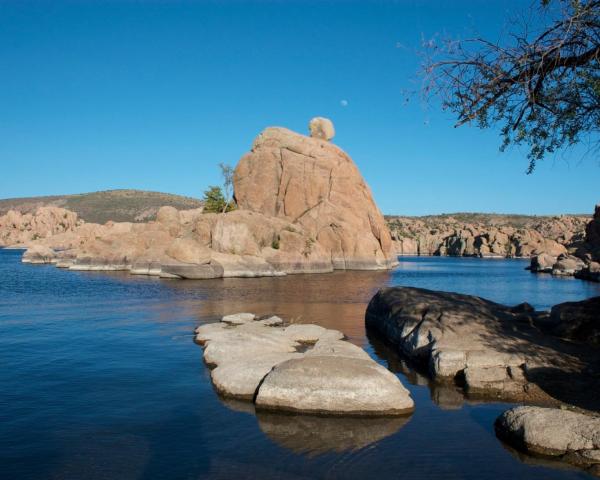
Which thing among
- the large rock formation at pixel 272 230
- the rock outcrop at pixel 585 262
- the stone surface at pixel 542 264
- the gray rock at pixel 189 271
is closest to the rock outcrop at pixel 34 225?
the large rock formation at pixel 272 230

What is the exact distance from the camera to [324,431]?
10.7m

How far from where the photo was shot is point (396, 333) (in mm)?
19938

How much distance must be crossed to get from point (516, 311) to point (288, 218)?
66.3m

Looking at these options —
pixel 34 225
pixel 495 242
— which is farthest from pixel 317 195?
pixel 34 225

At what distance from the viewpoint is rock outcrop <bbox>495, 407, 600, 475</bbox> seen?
939 cm

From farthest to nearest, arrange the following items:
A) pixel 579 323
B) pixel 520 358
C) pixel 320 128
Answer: pixel 320 128 < pixel 579 323 < pixel 520 358

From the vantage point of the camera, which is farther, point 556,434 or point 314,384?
point 314,384

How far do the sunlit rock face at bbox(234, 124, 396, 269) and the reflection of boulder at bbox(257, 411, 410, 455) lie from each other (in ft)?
231

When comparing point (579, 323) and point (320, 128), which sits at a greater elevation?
point (320, 128)

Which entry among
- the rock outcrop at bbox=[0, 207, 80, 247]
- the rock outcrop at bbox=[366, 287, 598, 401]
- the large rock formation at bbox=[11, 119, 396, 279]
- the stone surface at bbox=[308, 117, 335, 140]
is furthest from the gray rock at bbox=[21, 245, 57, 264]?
the rock outcrop at bbox=[0, 207, 80, 247]

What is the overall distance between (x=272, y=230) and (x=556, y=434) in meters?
65.7

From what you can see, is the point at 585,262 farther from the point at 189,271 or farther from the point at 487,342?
the point at 487,342

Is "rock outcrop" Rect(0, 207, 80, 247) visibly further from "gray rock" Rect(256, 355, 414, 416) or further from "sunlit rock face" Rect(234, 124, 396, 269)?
"gray rock" Rect(256, 355, 414, 416)

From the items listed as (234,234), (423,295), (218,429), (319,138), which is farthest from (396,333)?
(319,138)
